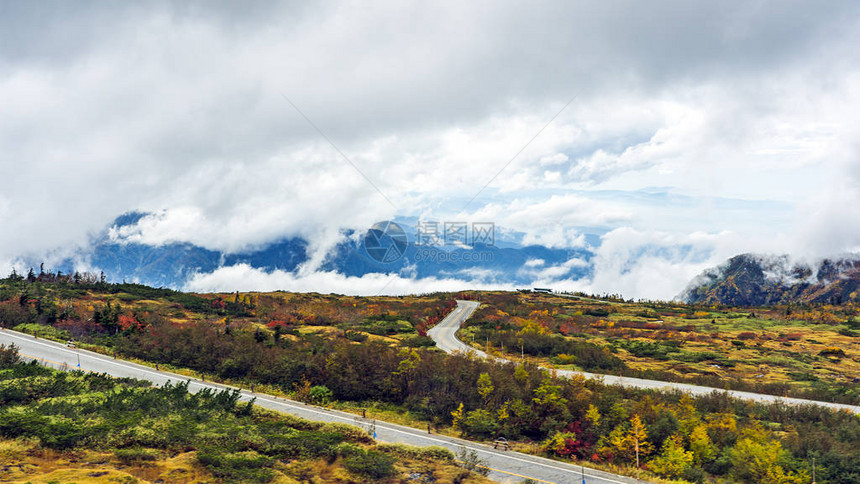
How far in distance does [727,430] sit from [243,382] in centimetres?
2624

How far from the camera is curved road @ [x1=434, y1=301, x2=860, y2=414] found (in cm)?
2550

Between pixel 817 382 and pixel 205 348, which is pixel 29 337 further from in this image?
pixel 817 382

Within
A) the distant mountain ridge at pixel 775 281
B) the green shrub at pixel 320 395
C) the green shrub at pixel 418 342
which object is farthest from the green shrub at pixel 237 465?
the distant mountain ridge at pixel 775 281

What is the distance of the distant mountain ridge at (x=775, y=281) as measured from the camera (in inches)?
5512

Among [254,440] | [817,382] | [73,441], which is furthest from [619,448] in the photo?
[817,382]

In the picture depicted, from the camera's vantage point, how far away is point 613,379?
32.1 metres

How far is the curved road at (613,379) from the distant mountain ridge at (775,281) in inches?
5243

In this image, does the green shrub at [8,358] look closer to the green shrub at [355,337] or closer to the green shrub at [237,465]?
the green shrub at [237,465]

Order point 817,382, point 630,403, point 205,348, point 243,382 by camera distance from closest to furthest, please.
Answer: point 630,403 < point 243,382 < point 205,348 < point 817,382

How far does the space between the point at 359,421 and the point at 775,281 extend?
8072 inches

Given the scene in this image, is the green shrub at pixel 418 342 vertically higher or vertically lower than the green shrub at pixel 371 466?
higher

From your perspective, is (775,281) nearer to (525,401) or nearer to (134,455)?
(525,401)

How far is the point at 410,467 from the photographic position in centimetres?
1466

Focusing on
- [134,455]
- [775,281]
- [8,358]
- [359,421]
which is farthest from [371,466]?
[775,281]
